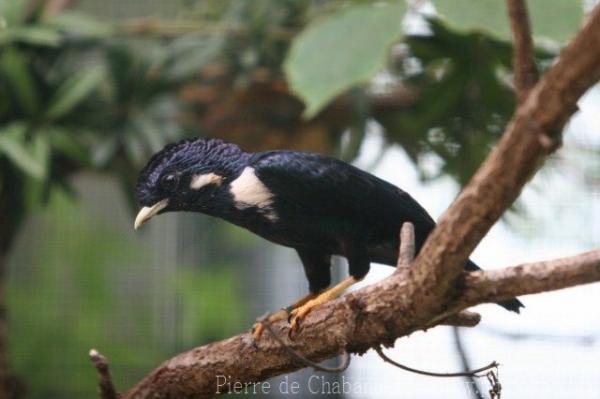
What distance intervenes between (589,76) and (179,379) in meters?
0.93

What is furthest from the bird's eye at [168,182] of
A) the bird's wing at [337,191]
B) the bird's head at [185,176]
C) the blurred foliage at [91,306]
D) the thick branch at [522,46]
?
the blurred foliage at [91,306]

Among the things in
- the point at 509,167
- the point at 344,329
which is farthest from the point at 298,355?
the point at 509,167

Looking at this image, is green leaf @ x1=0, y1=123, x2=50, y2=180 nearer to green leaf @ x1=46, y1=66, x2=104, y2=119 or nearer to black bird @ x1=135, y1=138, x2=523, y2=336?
green leaf @ x1=46, y1=66, x2=104, y2=119

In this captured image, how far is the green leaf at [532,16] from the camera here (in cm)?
147

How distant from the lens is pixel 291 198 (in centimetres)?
166

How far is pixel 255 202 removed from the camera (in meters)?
1.67

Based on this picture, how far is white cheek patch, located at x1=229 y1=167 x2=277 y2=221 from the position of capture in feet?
5.47

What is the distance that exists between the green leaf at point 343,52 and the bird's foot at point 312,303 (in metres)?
0.30

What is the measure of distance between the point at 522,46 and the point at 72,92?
6.33 feet

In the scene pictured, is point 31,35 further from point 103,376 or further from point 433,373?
point 433,373

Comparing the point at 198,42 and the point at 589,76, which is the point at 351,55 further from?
the point at 198,42

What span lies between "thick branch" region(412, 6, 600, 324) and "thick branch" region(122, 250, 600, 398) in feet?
0.15

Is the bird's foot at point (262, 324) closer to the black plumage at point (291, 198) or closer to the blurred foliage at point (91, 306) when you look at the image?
the black plumage at point (291, 198)

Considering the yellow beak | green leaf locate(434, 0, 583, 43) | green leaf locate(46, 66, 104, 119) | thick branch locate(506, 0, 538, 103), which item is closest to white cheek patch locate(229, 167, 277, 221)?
the yellow beak
